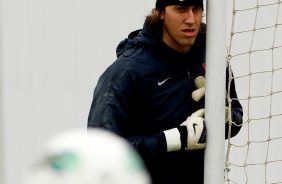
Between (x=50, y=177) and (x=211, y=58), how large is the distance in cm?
147

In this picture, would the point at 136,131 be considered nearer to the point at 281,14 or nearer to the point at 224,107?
the point at 224,107

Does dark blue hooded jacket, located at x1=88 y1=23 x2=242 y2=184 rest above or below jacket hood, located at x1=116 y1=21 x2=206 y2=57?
below

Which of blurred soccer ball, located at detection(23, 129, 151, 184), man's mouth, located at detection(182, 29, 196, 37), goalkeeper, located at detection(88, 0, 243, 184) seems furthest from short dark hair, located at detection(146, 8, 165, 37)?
blurred soccer ball, located at detection(23, 129, 151, 184)

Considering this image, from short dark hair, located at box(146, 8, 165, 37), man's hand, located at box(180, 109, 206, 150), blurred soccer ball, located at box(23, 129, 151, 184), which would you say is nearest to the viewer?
blurred soccer ball, located at box(23, 129, 151, 184)

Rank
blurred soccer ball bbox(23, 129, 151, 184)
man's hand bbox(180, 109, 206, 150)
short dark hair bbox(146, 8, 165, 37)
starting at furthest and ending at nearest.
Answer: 1. short dark hair bbox(146, 8, 165, 37)
2. man's hand bbox(180, 109, 206, 150)
3. blurred soccer ball bbox(23, 129, 151, 184)

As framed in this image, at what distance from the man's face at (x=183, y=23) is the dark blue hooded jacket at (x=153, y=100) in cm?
8

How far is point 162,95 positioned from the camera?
7.77 ft

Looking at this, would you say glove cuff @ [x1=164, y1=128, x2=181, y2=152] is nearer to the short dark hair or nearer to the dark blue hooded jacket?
the dark blue hooded jacket

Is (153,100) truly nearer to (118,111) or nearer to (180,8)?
(118,111)

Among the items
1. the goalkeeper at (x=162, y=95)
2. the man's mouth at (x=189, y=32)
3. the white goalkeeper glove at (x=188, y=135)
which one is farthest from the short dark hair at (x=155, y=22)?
the white goalkeeper glove at (x=188, y=135)

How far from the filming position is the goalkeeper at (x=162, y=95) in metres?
2.29

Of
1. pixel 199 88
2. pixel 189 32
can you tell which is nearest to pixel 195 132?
pixel 199 88

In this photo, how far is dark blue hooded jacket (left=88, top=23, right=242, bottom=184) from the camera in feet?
7.51

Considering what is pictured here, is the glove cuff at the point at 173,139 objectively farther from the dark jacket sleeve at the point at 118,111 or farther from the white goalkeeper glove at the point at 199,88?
the white goalkeeper glove at the point at 199,88
